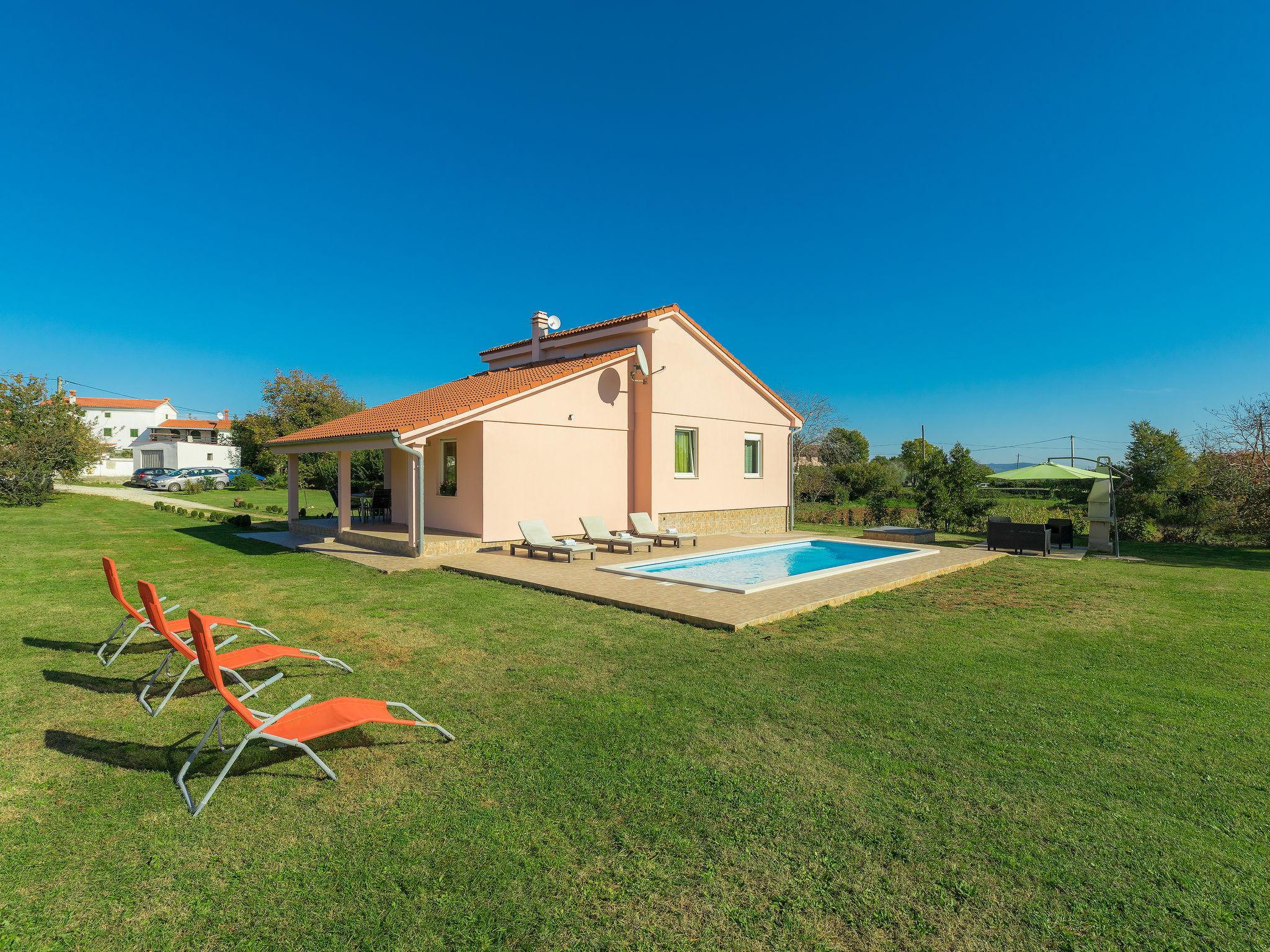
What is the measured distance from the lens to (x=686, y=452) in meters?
19.1

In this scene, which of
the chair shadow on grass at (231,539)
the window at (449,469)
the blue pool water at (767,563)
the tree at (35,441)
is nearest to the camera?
the blue pool water at (767,563)

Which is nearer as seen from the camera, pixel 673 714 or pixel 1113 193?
pixel 673 714

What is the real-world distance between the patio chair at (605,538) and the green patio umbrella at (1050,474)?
416 inches

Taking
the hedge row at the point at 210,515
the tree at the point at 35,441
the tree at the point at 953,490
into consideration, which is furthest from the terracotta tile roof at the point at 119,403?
the tree at the point at 953,490

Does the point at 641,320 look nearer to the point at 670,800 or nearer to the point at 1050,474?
the point at 1050,474

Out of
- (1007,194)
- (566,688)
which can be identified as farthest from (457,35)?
(566,688)

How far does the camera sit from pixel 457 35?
21.0 meters

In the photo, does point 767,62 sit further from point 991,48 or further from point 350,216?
point 350,216

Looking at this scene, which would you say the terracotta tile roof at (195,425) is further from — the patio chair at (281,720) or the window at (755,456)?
the patio chair at (281,720)

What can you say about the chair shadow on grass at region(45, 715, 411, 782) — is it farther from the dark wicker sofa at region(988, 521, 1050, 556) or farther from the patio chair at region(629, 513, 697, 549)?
the dark wicker sofa at region(988, 521, 1050, 556)

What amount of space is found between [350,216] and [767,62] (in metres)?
21.2

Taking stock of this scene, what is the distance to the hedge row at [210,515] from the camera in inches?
778

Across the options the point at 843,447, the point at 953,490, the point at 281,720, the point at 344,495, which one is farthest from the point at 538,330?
the point at 843,447

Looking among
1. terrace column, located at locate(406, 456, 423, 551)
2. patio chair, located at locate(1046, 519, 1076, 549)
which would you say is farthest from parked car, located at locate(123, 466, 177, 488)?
patio chair, located at locate(1046, 519, 1076, 549)
